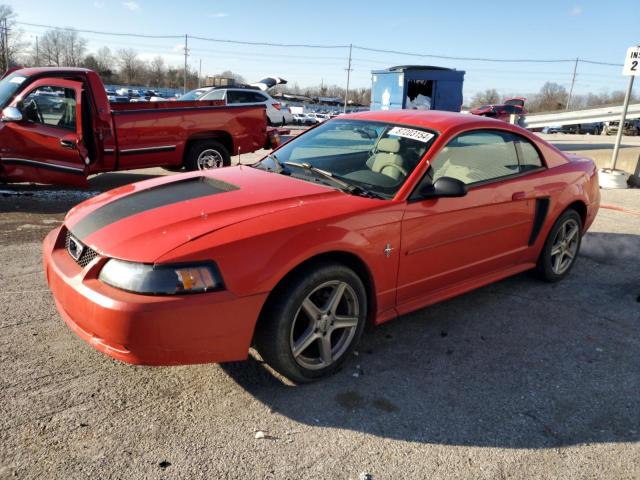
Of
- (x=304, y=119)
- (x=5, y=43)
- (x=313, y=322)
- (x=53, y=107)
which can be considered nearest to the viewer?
(x=313, y=322)

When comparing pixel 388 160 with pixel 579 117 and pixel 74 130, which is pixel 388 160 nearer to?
pixel 74 130

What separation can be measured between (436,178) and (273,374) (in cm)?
171

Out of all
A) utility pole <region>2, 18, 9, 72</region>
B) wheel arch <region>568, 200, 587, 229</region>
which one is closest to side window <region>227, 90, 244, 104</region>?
wheel arch <region>568, 200, 587, 229</region>

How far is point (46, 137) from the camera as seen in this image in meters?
7.14

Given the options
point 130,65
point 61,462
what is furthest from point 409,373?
point 130,65

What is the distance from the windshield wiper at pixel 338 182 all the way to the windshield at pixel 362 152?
38 mm

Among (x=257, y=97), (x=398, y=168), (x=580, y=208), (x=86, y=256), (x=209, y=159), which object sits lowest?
(x=209, y=159)

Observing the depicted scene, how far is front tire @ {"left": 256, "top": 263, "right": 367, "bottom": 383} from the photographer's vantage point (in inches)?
108

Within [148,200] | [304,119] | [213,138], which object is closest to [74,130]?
[213,138]

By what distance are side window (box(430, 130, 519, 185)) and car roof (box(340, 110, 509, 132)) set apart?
0.27ft

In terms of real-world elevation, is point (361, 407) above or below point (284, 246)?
below

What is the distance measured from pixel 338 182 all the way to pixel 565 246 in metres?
2.65

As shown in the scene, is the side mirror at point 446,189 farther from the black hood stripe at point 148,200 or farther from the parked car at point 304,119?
the parked car at point 304,119

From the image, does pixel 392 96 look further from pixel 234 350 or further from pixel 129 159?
pixel 234 350
